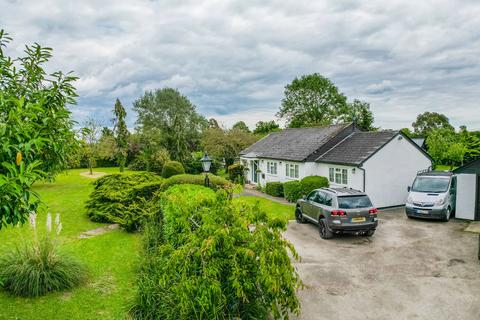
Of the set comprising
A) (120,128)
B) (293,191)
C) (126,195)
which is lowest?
(293,191)

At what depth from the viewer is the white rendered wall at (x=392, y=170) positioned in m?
19.3

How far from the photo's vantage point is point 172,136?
3859cm

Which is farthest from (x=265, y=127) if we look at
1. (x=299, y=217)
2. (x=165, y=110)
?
(x=299, y=217)

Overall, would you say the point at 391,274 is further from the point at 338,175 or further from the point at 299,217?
the point at 338,175

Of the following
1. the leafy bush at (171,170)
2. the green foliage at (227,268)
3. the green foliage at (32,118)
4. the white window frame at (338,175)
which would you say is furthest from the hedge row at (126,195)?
the leafy bush at (171,170)

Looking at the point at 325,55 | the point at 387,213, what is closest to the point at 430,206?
the point at 387,213

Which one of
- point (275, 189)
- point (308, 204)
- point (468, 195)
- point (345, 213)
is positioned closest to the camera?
point (345, 213)

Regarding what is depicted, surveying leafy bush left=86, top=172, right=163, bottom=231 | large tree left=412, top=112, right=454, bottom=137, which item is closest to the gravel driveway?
leafy bush left=86, top=172, right=163, bottom=231

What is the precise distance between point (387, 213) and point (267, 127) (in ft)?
132

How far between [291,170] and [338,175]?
4729 millimetres

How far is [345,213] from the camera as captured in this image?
1228 cm

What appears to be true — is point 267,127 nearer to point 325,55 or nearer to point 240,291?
point 325,55

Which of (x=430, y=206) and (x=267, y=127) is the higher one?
(x=267, y=127)

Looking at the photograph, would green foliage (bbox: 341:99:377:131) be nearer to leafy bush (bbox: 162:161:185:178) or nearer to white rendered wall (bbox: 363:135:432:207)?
white rendered wall (bbox: 363:135:432:207)
